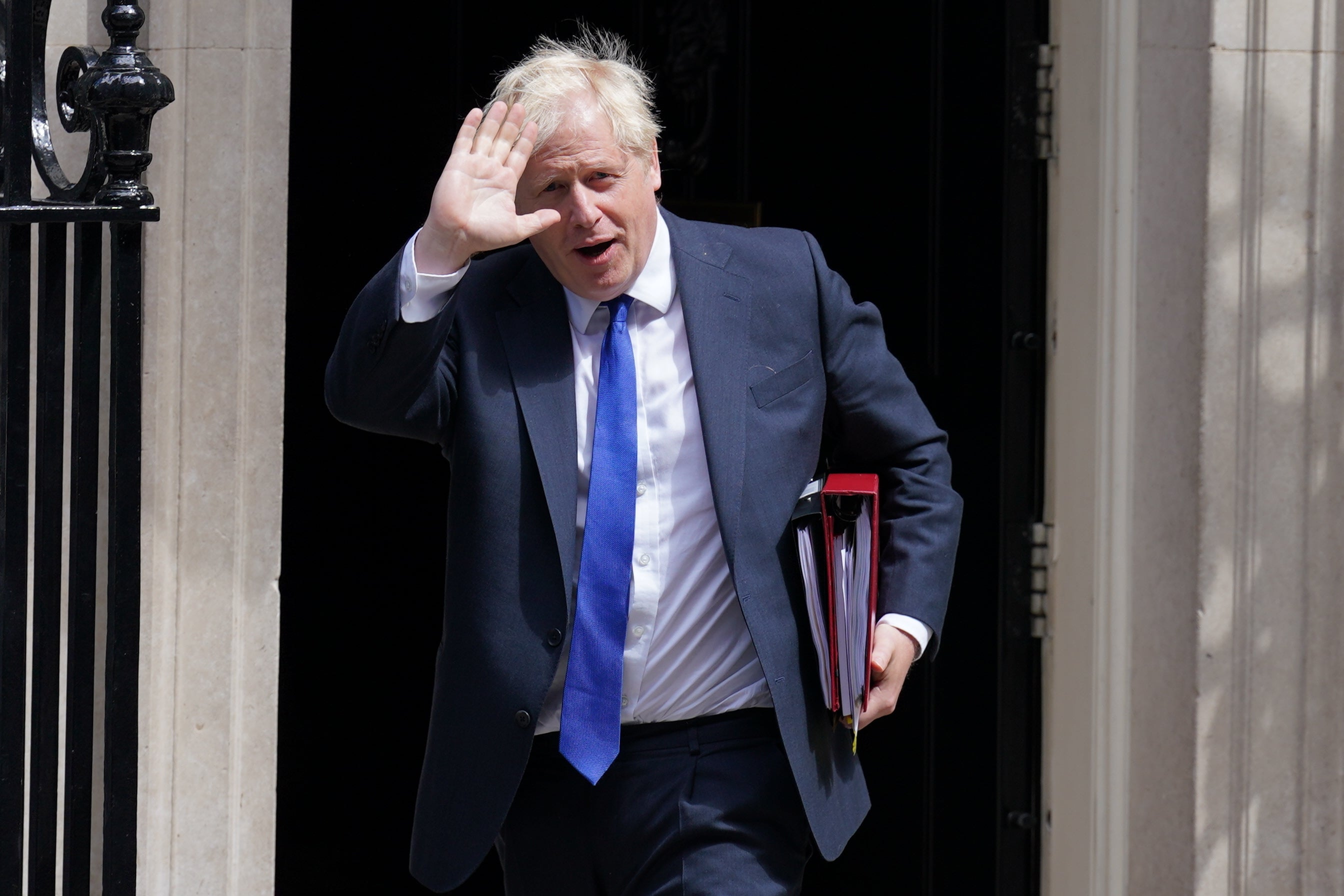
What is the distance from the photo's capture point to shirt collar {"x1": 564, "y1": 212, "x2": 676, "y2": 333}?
2570mm

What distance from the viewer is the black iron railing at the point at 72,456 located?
2.33 m

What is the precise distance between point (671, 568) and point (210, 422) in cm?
123

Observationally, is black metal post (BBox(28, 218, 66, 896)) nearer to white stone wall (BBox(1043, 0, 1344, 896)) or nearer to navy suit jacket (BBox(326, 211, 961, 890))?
navy suit jacket (BBox(326, 211, 961, 890))

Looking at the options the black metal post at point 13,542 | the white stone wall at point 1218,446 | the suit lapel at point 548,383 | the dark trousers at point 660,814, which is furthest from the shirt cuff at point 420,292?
the white stone wall at point 1218,446

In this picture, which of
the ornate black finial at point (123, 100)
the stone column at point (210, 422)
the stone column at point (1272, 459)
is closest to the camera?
the ornate black finial at point (123, 100)

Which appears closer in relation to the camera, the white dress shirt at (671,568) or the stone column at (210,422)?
the white dress shirt at (671,568)

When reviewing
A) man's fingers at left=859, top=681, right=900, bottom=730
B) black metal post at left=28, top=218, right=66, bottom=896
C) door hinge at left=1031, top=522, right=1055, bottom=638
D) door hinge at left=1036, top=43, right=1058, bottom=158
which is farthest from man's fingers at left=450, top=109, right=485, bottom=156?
door hinge at left=1031, top=522, right=1055, bottom=638

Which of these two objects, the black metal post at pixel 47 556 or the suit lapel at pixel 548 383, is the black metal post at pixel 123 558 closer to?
the black metal post at pixel 47 556

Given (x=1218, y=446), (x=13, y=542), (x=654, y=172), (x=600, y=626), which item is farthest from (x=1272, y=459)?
(x=13, y=542)

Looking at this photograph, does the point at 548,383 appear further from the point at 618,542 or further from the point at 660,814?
the point at 660,814

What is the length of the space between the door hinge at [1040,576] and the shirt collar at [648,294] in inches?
62.4

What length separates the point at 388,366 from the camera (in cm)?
234

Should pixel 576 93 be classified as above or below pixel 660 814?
above

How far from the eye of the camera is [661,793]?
2.48 m
